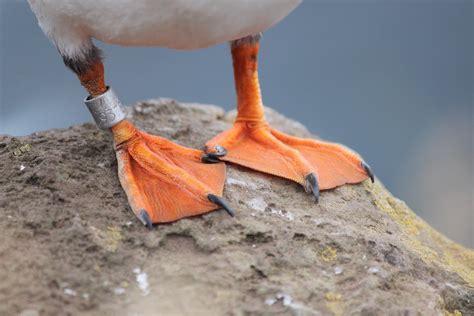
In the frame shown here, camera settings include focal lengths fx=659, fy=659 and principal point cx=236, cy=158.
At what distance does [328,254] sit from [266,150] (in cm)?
75

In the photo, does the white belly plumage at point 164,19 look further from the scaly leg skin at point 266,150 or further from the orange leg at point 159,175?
the scaly leg skin at point 266,150

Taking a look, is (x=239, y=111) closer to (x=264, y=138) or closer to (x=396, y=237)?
(x=264, y=138)

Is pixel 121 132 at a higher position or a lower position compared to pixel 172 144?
higher

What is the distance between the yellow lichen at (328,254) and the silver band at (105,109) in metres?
1.01

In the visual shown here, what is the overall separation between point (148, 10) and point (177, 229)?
0.76 meters

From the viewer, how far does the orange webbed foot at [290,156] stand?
2.75 m

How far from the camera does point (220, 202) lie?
2.42 meters

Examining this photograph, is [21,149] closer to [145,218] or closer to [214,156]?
[145,218]

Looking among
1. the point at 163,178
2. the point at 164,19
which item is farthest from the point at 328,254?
the point at 164,19

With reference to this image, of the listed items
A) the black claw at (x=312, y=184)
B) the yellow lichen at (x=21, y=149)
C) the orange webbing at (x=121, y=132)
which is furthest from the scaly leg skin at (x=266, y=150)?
the yellow lichen at (x=21, y=149)

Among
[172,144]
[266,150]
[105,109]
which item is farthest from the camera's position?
[266,150]

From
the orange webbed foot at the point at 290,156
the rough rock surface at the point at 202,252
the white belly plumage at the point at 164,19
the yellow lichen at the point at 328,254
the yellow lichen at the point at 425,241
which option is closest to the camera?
the rough rock surface at the point at 202,252

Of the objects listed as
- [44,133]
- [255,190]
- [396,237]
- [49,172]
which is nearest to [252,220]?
[255,190]

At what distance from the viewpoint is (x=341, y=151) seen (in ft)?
9.70
